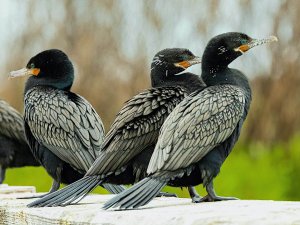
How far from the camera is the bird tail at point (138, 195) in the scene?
433 centimetres

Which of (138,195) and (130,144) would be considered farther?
(130,144)

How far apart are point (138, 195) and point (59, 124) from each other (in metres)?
1.38

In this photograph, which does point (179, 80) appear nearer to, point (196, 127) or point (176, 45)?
point (196, 127)

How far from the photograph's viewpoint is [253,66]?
413 inches

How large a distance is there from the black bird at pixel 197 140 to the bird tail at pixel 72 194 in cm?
44

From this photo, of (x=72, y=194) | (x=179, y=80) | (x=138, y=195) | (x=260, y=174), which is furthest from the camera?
(x=260, y=174)

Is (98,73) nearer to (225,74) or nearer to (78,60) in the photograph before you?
(78,60)

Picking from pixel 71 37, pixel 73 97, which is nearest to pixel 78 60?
pixel 71 37

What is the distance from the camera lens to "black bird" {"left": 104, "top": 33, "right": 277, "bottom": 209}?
4598mm

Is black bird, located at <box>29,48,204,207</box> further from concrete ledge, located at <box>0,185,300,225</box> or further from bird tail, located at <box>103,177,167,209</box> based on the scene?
bird tail, located at <box>103,177,167,209</box>

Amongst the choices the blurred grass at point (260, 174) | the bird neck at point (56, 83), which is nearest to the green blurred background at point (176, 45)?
the blurred grass at point (260, 174)

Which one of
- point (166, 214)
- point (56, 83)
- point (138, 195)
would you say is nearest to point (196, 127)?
point (138, 195)

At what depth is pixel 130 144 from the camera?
5.01m

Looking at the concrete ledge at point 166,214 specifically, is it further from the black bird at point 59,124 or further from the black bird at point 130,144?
the black bird at point 59,124
